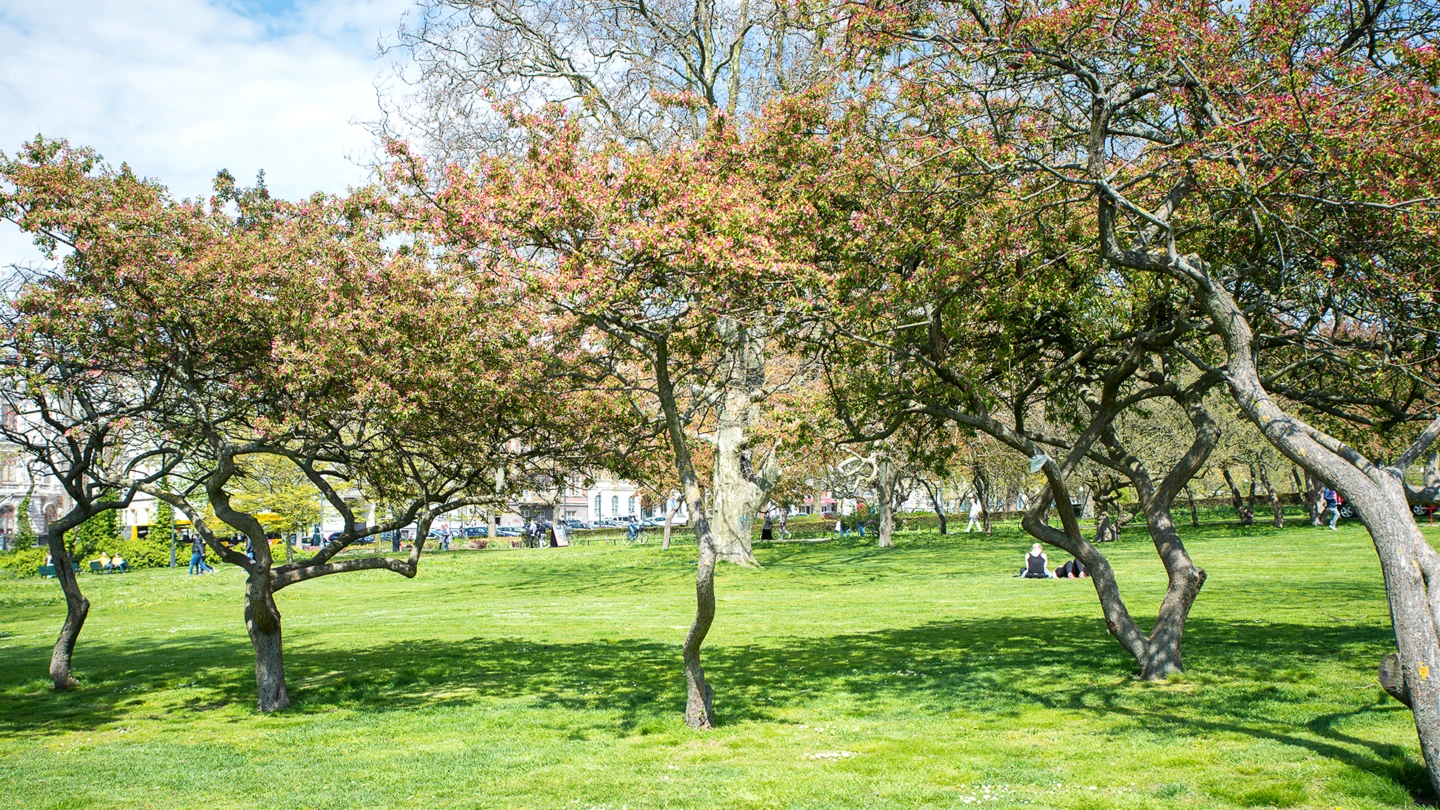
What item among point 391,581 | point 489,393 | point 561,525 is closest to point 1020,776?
point 489,393

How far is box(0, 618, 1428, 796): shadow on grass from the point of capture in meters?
9.73

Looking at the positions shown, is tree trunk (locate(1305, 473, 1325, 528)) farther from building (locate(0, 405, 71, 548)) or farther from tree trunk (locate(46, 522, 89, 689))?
building (locate(0, 405, 71, 548))

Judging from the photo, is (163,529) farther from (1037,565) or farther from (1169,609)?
(1169,609)

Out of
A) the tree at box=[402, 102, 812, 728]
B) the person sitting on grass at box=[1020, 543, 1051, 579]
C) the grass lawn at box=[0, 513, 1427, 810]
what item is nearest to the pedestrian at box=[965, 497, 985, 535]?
the person sitting on grass at box=[1020, 543, 1051, 579]

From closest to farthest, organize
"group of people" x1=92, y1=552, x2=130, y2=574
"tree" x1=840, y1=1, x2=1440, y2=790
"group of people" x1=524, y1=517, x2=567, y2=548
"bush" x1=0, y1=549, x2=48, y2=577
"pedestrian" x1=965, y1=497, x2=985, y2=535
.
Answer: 1. "tree" x1=840, y1=1, x2=1440, y2=790
2. "bush" x1=0, y1=549, x2=48, y2=577
3. "group of people" x1=92, y1=552, x2=130, y2=574
4. "pedestrian" x1=965, y1=497, x2=985, y2=535
5. "group of people" x1=524, y1=517, x2=567, y2=548

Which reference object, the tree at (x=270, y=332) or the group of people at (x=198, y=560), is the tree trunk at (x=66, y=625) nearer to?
the tree at (x=270, y=332)

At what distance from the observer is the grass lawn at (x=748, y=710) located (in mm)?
Result: 7605

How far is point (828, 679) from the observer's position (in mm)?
12281

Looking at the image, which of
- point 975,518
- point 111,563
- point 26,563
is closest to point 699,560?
point 26,563

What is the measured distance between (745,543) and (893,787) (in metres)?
23.3

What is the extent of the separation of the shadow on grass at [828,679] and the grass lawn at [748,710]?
0.06 m

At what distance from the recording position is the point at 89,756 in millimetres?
9305

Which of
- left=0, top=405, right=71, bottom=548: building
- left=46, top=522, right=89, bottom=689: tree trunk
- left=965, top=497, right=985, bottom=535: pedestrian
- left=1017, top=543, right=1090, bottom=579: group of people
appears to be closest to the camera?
left=46, top=522, right=89, bottom=689: tree trunk

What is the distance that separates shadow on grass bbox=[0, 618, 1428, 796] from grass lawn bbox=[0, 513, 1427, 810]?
6 centimetres
